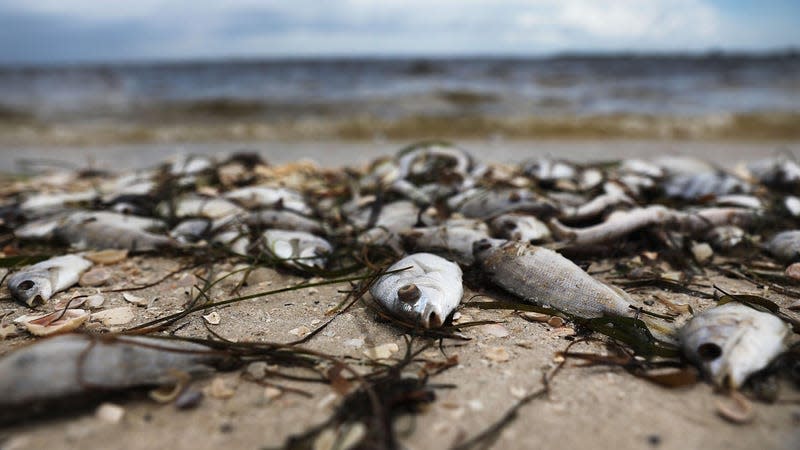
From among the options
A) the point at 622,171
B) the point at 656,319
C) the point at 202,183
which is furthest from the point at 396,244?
the point at 622,171

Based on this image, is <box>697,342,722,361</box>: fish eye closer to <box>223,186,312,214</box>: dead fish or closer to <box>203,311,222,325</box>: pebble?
<box>203,311,222,325</box>: pebble

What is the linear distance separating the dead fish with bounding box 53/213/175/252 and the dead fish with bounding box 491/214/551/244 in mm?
2553

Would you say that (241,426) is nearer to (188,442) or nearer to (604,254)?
(188,442)

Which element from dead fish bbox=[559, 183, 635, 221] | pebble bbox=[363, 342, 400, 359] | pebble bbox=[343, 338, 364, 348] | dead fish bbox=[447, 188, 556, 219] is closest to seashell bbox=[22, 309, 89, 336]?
pebble bbox=[343, 338, 364, 348]

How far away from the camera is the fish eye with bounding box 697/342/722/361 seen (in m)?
2.15

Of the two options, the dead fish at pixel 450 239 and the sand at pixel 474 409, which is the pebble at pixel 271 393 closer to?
the sand at pixel 474 409

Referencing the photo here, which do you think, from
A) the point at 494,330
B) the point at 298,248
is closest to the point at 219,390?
the point at 494,330

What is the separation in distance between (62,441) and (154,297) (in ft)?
4.74

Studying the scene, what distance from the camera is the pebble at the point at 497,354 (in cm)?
237

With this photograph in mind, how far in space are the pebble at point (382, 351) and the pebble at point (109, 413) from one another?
1064mm

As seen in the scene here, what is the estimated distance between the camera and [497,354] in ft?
7.89

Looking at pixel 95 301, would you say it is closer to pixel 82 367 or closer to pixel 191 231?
pixel 191 231

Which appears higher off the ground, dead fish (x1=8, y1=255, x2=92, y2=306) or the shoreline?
dead fish (x1=8, y1=255, x2=92, y2=306)

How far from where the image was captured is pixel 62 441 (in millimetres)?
1818
